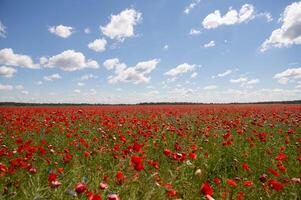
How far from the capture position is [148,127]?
249 inches

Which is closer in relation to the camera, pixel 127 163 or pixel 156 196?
pixel 156 196

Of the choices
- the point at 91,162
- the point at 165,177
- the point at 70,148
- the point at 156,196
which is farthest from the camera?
the point at 70,148

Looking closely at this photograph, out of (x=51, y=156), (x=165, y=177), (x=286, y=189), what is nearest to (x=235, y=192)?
(x=286, y=189)

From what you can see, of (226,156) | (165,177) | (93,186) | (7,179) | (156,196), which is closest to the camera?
(156,196)

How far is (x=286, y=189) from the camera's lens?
3.65m

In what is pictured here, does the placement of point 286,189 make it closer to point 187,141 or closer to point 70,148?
point 187,141

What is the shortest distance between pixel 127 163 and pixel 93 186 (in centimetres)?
56

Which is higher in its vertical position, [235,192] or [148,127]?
[148,127]

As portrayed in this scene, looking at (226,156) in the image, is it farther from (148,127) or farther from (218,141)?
(148,127)

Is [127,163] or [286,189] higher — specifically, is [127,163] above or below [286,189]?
above

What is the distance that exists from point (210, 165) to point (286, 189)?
134 cm

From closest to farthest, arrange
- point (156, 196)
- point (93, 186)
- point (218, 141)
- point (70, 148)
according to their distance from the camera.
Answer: point (156, 196)
point (93, 186)
point (70, 148)
point (218, 141)

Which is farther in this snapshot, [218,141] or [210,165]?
[218,141]

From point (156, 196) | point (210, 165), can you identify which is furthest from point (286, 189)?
point (156, 196)
